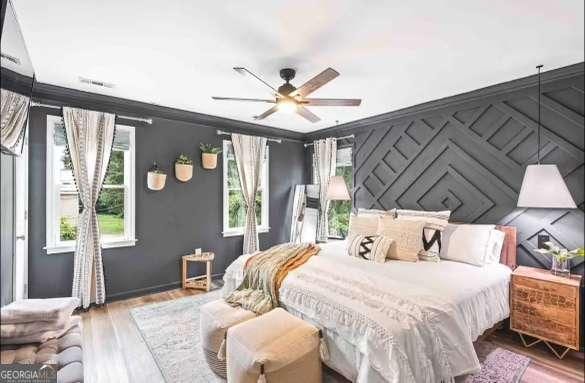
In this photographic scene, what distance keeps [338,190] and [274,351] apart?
2.76 meters

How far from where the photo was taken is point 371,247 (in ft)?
8.97

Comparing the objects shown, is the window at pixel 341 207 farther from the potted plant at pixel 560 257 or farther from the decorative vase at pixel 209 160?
the potted plant at pixel 560 257

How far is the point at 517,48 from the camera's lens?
1.99 meters

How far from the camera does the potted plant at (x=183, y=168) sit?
12.0 ft

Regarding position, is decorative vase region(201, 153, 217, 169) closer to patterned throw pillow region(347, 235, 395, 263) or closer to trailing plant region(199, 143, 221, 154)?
trailing plant region(199, 143, 221, 154)

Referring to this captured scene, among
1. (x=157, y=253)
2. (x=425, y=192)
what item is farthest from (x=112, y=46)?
(x=425, y=192)

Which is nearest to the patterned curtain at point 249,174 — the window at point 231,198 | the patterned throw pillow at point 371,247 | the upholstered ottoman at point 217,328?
the window at point 231,198

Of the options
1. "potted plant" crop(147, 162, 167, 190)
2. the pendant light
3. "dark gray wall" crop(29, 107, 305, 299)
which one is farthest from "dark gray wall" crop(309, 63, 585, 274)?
"potted plant" crop(147, 162, 167, 190)

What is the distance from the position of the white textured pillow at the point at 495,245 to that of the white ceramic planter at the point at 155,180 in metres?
3.58

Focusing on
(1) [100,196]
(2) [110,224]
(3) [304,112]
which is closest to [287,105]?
(3) [304,112]

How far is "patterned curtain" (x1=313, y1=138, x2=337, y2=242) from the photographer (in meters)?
4.54

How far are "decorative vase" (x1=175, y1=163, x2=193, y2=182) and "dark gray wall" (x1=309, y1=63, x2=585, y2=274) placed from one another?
245 cm

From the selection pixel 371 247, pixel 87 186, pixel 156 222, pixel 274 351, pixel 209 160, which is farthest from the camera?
pixel 209 160

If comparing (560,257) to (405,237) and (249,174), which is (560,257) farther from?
(249,174)
